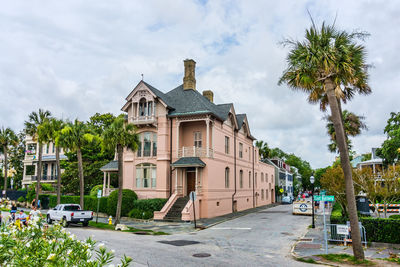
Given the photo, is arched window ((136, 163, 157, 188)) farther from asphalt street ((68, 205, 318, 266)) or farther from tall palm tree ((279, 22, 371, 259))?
tall palm tree ((279, 22, 371, 259))

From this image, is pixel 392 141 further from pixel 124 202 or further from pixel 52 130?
pixel 52 130

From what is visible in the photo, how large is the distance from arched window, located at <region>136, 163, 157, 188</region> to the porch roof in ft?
10.4

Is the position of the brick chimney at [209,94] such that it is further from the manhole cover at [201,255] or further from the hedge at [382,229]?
the manhole cover at [201,255]

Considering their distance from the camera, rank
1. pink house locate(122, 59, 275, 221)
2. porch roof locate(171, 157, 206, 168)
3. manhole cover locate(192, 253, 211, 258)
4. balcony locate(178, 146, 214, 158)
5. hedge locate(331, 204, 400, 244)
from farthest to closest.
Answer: balcony locate(178, 146, 214, 158) < pink house locate(122, 59, 275, 221) < porch roof locate(171, 157, 206, 168) < hedge locate(331, 204, 400, 244) < manhole cover locate(192, 253, 211, 258)

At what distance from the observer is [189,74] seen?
3381cm

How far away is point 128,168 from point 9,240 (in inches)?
1067

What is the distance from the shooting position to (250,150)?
4184 centimetres

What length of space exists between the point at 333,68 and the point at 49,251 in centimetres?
1262

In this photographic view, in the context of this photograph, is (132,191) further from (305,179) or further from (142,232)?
(305,179)

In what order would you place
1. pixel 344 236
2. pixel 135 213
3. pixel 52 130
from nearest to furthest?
pixel 344 236
pixel 135 213
pixel 52 130

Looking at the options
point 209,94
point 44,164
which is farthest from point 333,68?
point 44,164

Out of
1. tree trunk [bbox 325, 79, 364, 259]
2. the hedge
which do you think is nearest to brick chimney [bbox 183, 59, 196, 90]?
tree trunk [bbox 325, 79, 364, 259]

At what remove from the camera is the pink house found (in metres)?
28.0

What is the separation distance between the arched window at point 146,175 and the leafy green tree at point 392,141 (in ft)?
78.3
